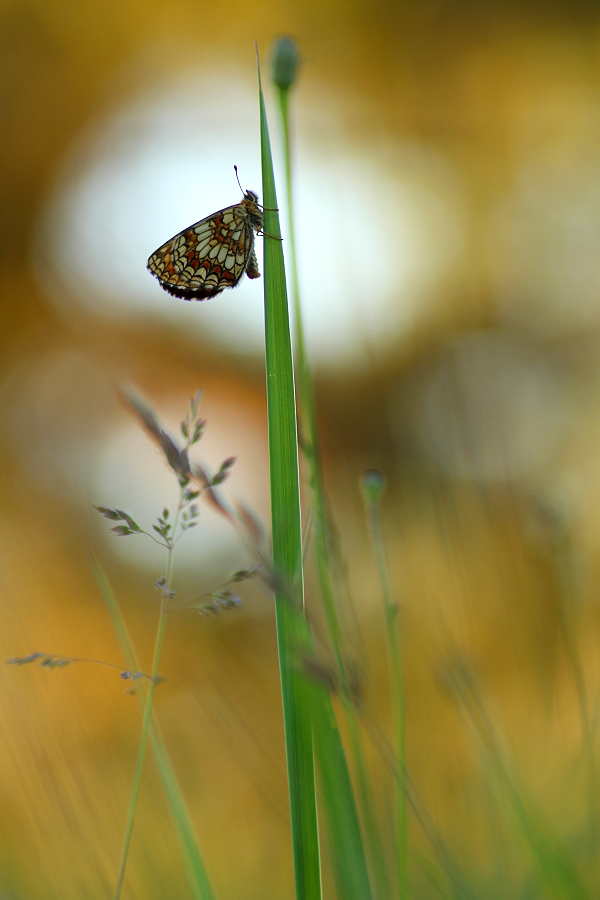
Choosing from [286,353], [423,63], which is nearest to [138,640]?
[286,353]

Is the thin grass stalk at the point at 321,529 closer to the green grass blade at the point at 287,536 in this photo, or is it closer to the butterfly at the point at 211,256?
the green grass blade at the point at 287,536

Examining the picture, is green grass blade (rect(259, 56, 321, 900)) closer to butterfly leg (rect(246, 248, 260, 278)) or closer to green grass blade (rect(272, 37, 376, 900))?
green grass blade (rect(272, 37, 376, 900))

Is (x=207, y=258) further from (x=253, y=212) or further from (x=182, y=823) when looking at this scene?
(x=182, y=823)

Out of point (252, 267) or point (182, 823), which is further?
point (252, 267)

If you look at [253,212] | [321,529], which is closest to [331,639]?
[321,529]

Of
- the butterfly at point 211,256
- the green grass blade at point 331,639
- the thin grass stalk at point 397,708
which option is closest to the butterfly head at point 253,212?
the butterfly at point 211,256

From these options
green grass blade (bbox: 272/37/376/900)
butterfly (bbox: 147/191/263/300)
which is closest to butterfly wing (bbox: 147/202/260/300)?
butterfly (bbox: 147/191/263/300)
